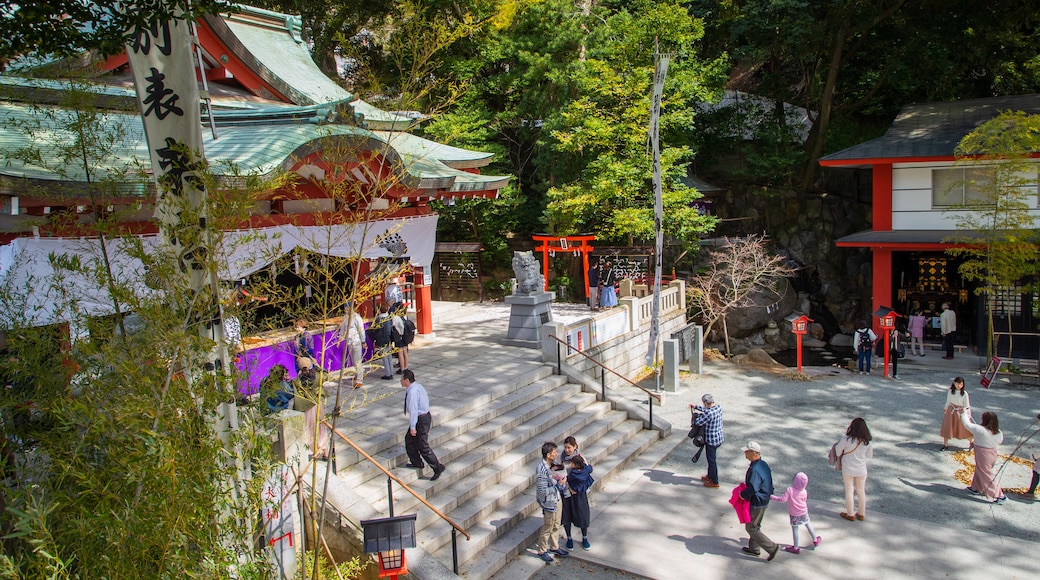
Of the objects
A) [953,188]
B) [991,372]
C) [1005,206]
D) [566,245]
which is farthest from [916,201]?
[566,245]

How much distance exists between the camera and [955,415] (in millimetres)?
11039

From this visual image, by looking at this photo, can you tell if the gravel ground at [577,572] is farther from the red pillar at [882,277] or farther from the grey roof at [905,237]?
the red pillar at [882,277]

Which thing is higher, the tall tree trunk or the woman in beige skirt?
the tall tree trunk

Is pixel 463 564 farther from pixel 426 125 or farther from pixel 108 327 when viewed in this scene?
pixel 426 125

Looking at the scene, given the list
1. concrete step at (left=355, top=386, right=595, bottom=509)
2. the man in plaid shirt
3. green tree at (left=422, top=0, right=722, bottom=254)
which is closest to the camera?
concrete step at (left=355, top=386, right=595, bottom=509)

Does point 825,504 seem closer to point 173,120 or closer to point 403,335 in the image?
point 403,335

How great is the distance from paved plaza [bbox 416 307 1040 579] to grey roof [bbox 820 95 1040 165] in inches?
298

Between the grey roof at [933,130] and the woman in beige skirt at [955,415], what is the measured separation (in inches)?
423

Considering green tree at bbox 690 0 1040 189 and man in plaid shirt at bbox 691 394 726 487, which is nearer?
man in plaid shirt at bbox 691 394 726 487

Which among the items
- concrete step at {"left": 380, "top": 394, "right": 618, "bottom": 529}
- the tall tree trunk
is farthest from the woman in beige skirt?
the tall tree trunk

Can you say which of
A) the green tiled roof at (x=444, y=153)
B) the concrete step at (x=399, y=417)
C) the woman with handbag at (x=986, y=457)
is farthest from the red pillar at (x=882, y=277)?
the concrete step at (x=399, y=417)

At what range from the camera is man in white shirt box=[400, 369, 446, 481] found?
332 inches

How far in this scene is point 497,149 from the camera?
78.1 ft

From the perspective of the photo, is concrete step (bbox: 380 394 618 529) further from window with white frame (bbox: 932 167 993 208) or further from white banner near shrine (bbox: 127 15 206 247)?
window with white frame (bbox: 932 167 993 208)
